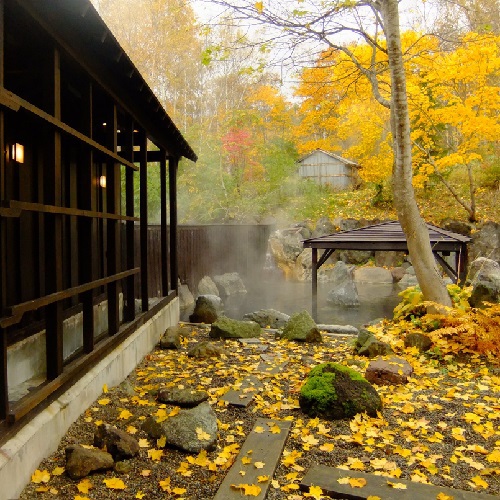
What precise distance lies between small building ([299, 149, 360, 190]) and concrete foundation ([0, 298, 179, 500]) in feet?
78.6

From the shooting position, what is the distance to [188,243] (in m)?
15.9

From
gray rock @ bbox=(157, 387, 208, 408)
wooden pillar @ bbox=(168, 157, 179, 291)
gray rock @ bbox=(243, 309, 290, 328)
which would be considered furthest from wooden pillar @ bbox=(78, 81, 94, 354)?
gray rock @ bbox=(243, 309, 290, 328)

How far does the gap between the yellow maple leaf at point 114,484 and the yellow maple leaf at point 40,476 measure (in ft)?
1.30

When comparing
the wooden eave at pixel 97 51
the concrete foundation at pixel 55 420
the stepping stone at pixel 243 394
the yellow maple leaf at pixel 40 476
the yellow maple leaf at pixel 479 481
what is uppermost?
the wooden eave at pixel 97 51

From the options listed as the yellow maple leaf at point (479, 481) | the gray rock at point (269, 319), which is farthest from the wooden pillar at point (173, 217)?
the yellow maple leaf at point (479, 481)

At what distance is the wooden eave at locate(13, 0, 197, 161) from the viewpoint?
3.47m

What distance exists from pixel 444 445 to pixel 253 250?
1930cm

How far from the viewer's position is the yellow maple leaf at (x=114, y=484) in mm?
3211

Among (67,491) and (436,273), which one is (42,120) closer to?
(67,491)

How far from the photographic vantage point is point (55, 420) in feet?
12.0

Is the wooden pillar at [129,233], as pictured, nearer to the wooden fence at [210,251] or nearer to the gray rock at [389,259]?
the wooden fence at [210,251]

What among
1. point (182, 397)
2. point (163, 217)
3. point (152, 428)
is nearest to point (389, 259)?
point (163, 217)

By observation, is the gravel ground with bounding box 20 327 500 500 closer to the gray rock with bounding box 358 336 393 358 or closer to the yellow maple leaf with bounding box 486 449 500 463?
the yellow maple leaf with bounding box 486 449 500 463

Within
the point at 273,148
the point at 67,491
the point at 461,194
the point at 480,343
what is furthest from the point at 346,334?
the point at 273,148
